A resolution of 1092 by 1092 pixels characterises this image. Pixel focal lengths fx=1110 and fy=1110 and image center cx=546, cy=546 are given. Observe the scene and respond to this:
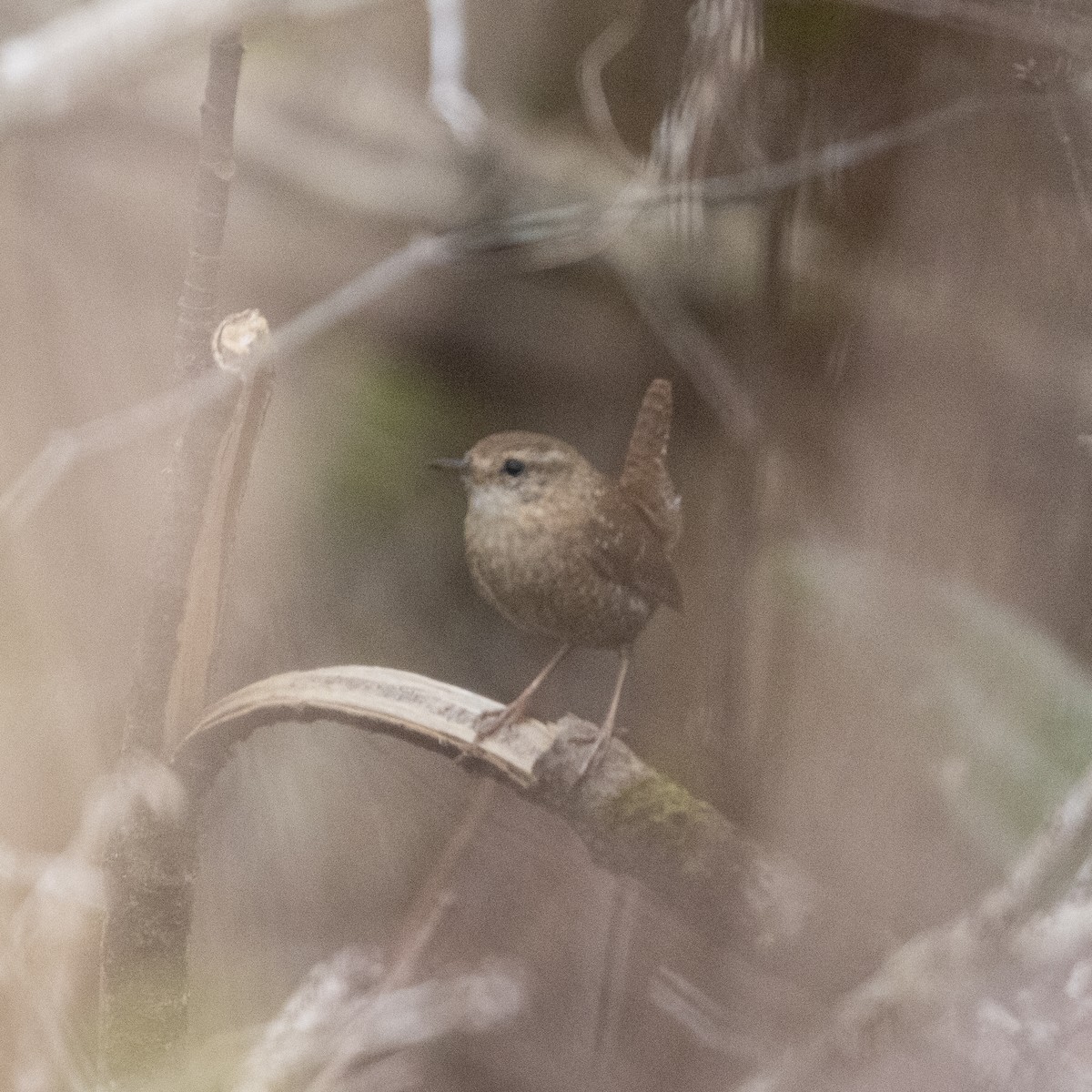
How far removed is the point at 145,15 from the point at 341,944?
0.68 m

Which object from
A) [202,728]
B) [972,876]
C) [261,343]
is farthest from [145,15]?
[972,876]

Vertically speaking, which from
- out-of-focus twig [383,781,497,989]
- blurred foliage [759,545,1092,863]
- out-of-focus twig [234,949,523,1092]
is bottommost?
out-of-focus twig [234,949,523,1092]

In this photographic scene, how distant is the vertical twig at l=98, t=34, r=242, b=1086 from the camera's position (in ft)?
2.56

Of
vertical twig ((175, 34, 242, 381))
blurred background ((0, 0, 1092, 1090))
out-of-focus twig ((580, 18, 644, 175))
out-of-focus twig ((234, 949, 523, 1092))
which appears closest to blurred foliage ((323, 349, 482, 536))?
blurred background ((0, 0, 1092, 1090))

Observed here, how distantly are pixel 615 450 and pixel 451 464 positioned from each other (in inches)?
4.8

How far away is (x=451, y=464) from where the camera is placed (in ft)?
2.68

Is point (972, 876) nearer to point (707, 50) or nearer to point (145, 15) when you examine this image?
point (707, 50)

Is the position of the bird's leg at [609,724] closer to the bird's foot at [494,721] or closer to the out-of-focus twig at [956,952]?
the bird's foot at [494,721]

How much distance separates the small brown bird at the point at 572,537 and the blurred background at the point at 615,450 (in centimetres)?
2

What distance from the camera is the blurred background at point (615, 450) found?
0.80 meters

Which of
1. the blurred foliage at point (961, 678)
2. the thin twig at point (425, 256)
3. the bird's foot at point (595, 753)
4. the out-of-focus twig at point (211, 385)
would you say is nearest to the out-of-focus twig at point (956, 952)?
the blurred foliage at point (961, 678)

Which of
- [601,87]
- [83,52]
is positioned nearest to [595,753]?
[601,87]

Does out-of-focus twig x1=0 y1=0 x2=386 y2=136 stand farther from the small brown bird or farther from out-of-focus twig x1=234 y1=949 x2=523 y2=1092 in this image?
out-of-focus twig x1=234 y1=949 x2=523 y2=1092

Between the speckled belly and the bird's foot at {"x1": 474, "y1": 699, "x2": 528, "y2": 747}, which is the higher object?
the speckled belly
